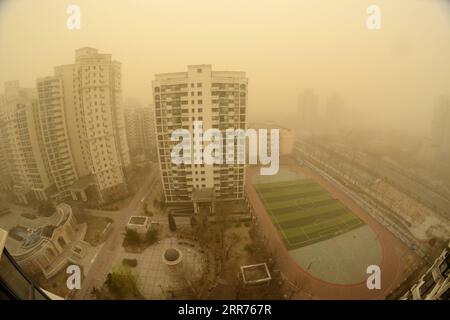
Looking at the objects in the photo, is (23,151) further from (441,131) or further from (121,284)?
(441,131)

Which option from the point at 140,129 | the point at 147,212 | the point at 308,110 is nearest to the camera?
the point at 147,212

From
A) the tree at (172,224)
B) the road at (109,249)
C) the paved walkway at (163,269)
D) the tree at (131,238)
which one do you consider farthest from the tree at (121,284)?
the tree at (172,224)

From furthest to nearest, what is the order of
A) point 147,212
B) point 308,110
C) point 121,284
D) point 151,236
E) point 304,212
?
point 308,110
point 304,212
point 147,212
point 151,236
point 121,284

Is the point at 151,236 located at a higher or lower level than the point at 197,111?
lower

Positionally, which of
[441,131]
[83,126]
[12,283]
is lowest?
[12,283]

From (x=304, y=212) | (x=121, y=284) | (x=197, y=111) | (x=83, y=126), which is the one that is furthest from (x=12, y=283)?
(x=304, y=212)

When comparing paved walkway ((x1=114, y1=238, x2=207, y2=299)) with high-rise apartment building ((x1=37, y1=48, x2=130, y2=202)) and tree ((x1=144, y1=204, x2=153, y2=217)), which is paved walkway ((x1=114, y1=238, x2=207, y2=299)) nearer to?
tree ((x1=144, y1=204, x2=153, y2=217))

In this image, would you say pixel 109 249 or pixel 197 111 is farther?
pixel 197 111
